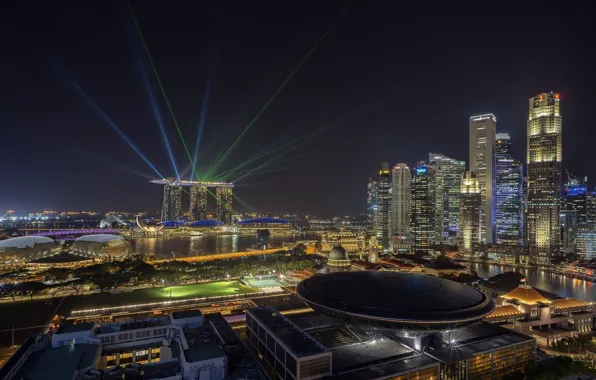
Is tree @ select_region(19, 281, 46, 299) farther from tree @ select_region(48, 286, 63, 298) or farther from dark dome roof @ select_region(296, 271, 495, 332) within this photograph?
dark dome roof @ select_region(296, 271, 495, 332)

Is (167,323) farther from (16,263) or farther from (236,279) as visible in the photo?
(16,263)

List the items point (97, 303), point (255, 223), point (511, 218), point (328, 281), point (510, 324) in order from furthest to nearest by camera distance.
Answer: point (255, 223), point (511, 218), point (97, 303), point (510, 324), point (328, 281)

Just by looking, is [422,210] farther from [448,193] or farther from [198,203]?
[198,203]

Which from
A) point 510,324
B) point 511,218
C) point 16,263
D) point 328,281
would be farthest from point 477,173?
point 16,263

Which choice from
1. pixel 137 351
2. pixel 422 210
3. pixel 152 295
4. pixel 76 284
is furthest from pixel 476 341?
pixel 422 210

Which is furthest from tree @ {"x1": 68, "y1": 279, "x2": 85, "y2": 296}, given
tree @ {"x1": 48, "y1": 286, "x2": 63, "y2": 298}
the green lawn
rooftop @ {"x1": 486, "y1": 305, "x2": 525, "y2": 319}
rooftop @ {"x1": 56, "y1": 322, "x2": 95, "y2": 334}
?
rooftop @ {"x1": 486, "y1": 305, "x2": 525, "y2": 319}

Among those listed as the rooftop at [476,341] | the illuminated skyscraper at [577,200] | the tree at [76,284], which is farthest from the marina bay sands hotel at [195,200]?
the rooftop at [476,341]

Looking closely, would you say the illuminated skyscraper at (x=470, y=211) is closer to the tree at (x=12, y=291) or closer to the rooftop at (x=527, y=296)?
the rooftop at (x=527, y=296)
